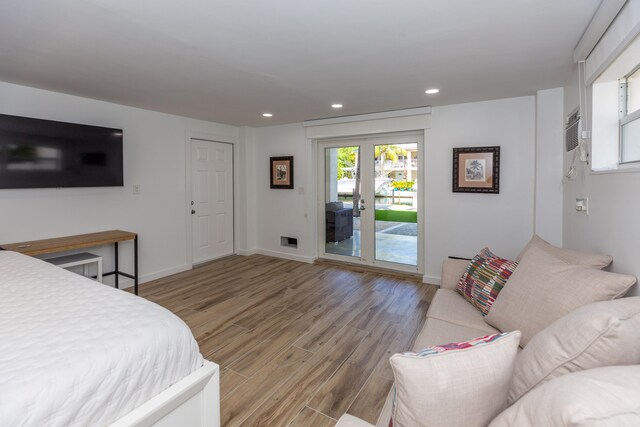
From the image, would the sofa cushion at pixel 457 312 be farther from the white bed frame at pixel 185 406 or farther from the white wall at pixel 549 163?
the white wall at pixel 549 163

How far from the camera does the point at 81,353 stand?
3.75 feet

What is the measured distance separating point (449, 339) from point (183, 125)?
432 centimetres

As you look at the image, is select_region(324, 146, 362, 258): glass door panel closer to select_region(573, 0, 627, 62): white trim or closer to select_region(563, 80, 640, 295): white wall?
select_region(563, 80, 640, 295): white wall

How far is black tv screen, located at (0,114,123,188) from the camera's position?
2.95 metres

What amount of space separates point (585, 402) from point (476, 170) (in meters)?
3.59

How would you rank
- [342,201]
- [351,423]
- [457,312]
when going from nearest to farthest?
[351,423] → [457,312] → [342,201]

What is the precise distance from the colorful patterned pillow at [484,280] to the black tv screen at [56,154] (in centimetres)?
374

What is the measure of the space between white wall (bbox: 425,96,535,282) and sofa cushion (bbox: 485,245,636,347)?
2.14 m

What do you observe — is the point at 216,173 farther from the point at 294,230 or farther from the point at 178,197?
the point at 294,230

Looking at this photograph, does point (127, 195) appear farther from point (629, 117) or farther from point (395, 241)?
point (629, 117)

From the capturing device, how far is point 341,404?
1926 millimetres

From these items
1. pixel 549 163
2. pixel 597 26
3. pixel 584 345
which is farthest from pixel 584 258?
pixel 549 163

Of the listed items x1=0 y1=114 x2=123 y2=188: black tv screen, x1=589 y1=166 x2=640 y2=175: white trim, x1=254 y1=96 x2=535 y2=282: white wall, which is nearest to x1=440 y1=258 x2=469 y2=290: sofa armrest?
x1=589 y1=166 x2=640 y2=175: white trim

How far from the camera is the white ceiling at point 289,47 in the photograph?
1.77 meters
